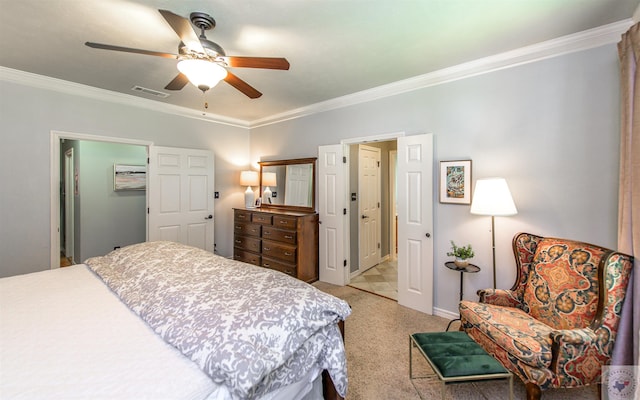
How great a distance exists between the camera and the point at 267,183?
4.44 m

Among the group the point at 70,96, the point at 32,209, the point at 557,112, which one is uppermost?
the point at 70,96

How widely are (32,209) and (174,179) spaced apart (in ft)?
4.92

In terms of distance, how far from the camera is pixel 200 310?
125cm

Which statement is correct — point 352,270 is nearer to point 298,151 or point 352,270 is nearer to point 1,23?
point 298,151

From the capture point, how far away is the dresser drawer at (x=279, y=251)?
3.58 m

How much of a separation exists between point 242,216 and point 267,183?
690mm

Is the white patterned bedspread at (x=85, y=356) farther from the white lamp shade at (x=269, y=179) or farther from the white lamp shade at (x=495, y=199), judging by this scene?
the white lamp shade at (x=269, y=179)

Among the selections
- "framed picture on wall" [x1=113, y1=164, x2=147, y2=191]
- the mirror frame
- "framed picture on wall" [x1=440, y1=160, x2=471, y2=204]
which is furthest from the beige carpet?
"framed picture on wall" [x1=113, y1=164, x2=147, y2=191]

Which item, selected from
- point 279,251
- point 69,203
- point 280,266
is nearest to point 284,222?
point 279,251

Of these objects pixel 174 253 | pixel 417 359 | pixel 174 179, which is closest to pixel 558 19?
pixel 417 359

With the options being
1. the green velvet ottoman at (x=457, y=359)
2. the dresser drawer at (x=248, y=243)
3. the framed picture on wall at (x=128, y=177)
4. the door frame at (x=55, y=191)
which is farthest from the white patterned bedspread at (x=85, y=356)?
the framed picture on wall at (x=128, y=177)

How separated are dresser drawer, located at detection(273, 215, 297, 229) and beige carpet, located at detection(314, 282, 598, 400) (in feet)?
4.28

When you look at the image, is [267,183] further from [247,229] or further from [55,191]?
[55,191]

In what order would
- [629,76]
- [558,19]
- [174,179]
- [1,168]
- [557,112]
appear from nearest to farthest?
[629,76]
[558,19]
[557,112]
[1,168]
[174,179]
